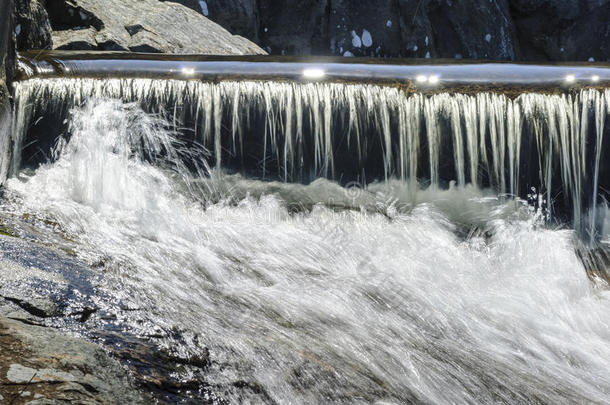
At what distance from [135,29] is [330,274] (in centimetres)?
537

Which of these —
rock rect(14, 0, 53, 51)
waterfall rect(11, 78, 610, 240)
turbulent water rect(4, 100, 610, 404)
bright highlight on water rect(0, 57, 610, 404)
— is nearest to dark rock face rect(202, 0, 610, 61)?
rock rect(14, 0, 53, 51)

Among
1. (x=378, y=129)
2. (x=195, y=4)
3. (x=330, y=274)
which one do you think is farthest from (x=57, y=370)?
(x=195, y=4)

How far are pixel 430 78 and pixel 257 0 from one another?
268 inches

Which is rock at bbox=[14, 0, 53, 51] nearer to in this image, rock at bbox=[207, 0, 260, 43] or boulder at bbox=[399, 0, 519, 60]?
rock at bbox=[207, 0, 260, 43]

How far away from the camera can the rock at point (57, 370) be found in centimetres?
223

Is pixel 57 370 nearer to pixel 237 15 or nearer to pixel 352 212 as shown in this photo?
pixel 352 212

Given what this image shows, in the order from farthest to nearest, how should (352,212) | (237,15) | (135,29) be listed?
(237,15), (135,29), (352,212)

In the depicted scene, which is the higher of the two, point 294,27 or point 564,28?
point 294,27

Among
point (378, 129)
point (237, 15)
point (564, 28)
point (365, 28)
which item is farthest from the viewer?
point (564, 28)

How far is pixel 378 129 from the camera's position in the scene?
5.80 meters

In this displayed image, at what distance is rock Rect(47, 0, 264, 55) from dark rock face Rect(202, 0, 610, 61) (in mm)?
2077

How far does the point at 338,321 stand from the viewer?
350cm

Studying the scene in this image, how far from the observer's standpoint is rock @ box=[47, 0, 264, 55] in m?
8.22

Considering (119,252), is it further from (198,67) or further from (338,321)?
(198,67)
